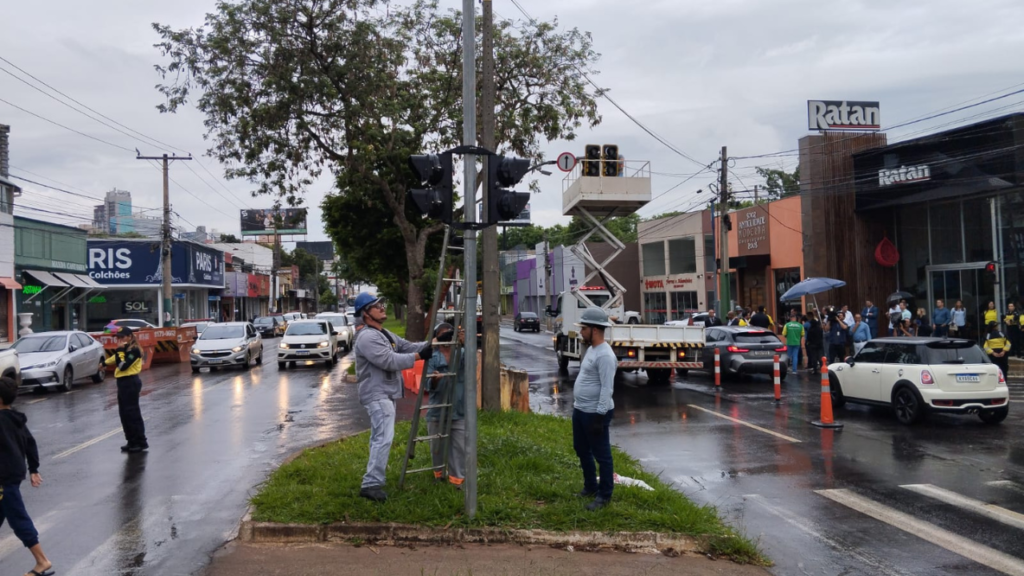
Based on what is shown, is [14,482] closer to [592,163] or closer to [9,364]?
[9,364]

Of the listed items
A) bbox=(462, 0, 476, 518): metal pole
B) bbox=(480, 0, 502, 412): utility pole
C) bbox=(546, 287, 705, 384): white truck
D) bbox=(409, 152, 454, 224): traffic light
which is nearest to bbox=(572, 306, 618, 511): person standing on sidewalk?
bbox=(462, 0, 476, 518): metal pole

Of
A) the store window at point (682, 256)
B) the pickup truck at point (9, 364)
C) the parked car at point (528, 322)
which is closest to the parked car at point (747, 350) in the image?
the pickup truck at point (9, 364)

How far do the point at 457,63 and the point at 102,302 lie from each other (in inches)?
1488

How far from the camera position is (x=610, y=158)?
19.8 m

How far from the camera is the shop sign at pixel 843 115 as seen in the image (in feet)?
93.4

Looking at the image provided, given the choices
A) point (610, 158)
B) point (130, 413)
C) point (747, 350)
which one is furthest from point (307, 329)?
point (130, 413)

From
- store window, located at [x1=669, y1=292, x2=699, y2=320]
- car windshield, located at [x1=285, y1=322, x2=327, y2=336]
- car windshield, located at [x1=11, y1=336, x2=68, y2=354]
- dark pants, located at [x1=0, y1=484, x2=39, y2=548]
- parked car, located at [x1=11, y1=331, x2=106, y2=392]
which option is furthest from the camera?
store window, located at [x1=669, y1=292, x2=699, y2=320]

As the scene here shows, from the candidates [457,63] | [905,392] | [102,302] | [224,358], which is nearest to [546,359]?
[224,358]

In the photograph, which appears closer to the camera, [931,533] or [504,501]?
[931,533]

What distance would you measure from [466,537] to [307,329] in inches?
863

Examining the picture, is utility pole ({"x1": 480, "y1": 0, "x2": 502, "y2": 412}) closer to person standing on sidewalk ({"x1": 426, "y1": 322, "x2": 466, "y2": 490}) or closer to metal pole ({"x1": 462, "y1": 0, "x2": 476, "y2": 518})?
person standing on sidewalk ({"x1": 426, "y1": 322, "x2": 466, "y2": 490})

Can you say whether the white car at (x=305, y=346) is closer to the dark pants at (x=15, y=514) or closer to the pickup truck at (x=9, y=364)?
the pickup truck at (x=9, y=364)

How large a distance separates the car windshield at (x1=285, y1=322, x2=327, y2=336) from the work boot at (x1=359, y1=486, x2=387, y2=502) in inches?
814

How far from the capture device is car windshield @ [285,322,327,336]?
26953 mm
